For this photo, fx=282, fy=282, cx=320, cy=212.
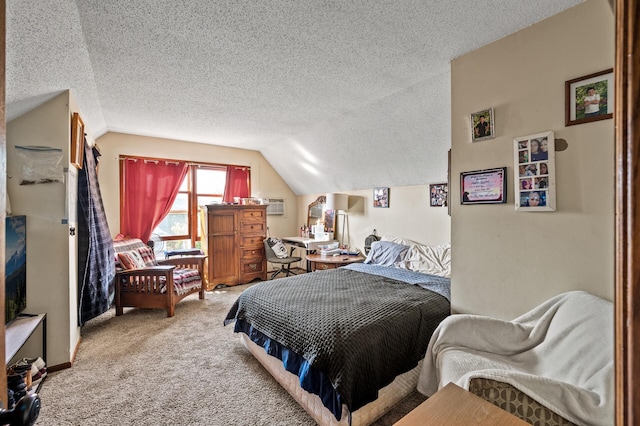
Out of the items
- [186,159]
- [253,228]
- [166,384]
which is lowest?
[166,384]

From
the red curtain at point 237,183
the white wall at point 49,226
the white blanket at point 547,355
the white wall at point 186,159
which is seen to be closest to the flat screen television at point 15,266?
the white wall at point 49,226

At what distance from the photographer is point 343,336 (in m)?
1.64

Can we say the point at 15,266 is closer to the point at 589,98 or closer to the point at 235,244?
the point at 235,244

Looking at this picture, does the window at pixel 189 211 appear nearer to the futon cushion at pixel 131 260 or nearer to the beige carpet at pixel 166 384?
the futon cushion at pixel 131 260

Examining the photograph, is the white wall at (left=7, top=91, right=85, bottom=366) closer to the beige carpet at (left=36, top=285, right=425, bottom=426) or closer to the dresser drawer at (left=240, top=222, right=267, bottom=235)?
the beige carpet at (left=36, top=285, right=425, bottom=426)

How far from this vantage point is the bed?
1570 mm

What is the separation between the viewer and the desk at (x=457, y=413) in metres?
0.89

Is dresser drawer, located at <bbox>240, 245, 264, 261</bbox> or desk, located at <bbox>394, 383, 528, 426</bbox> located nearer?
desk, located at <bbox>394, 383, 528, 426</bbox>

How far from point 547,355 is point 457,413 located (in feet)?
2.91

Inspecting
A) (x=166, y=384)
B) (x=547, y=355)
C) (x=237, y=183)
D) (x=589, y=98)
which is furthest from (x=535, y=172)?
(x=237, y=183)

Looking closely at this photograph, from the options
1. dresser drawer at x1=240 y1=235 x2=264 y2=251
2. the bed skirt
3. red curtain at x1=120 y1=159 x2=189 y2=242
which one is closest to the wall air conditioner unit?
dresser drawer at x1=240 y1=235 x2=264 y2=251

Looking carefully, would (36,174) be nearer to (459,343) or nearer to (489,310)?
(459,343)

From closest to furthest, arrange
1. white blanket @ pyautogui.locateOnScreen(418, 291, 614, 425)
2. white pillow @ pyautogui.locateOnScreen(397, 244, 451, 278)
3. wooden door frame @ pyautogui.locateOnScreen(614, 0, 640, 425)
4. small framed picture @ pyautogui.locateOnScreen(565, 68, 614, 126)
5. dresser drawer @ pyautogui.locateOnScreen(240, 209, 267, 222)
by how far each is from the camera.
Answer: wooden door frame @ pyautogui.locateOnScreen(614, 0, 640, 425), white blanket @ pyautogui.locateOnScreen(418, 291, 614, 425), small framed picture @ pyautogui.locateOnScreen(565, 68, 614, 126), white pillow @ pyautogui.locateOnScreen(397, 244, 451, 278), dresser drawer @ pyautogui.locateOnScreen(240, 209, 267, 222)

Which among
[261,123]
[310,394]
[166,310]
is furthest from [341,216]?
[310,394]
